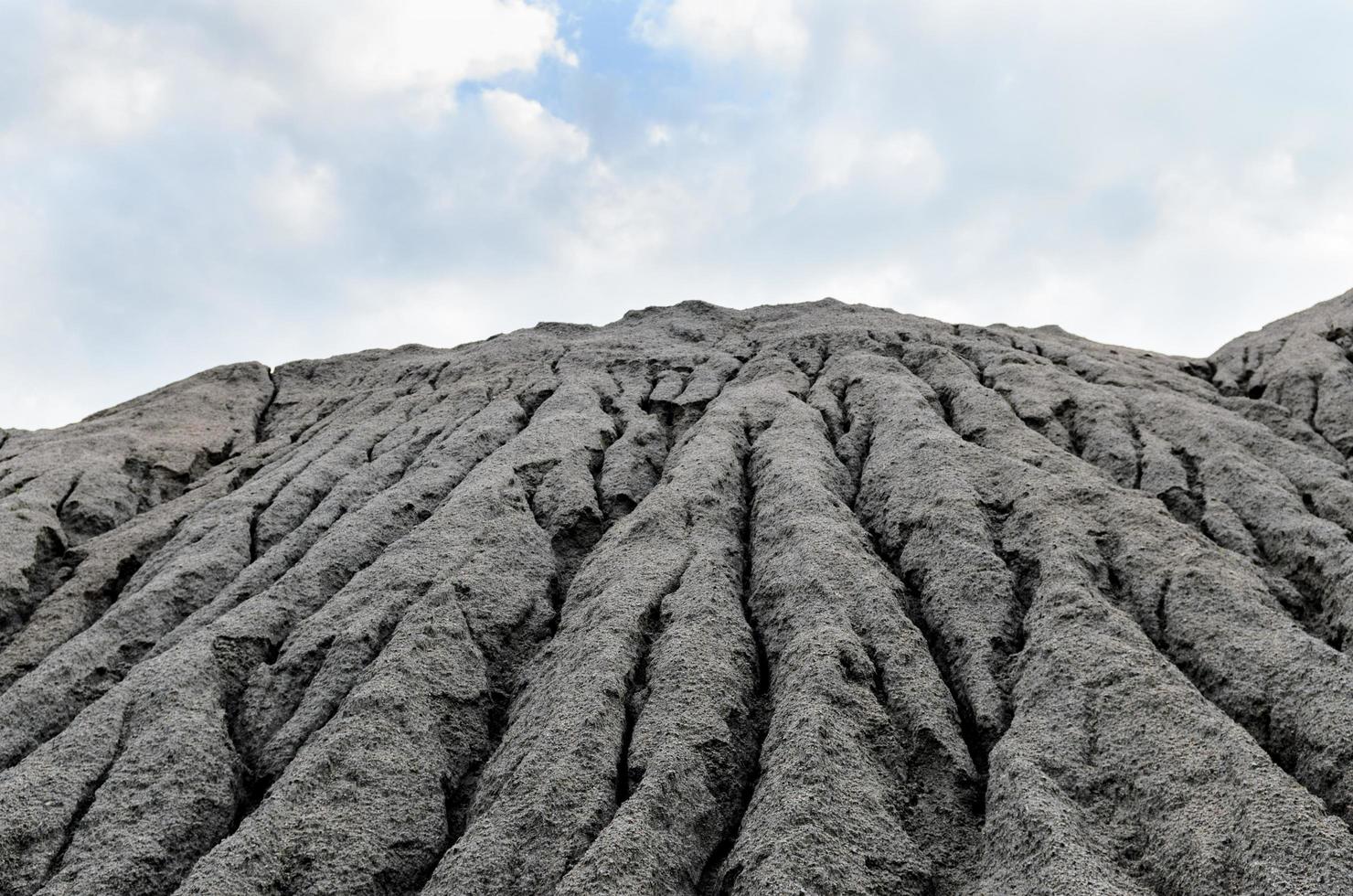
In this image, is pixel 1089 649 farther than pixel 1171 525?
No

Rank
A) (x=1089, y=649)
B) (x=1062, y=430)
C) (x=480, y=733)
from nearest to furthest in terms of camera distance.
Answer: (x=1089, y=649), (x=480, y=733), (x=1062, y=430)

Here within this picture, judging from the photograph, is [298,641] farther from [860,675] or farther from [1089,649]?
[1089,649]

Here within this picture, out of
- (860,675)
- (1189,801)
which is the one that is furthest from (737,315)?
(1189,801)

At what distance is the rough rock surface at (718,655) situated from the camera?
8.88 metres

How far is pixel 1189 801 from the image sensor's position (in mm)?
8383

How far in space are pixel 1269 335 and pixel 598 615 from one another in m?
25.6

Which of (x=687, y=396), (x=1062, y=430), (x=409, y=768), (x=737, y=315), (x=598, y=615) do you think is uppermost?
(x=737, y=315)

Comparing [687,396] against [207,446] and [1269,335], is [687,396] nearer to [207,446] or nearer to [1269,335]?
[207,446]

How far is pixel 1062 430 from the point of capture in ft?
64.6

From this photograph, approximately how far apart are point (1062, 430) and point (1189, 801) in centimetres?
1245

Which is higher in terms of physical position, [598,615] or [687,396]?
[687,396]

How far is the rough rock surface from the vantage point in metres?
8.88

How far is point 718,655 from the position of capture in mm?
11672

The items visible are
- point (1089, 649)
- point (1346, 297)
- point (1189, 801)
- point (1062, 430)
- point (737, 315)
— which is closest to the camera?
point (1189, 801)
